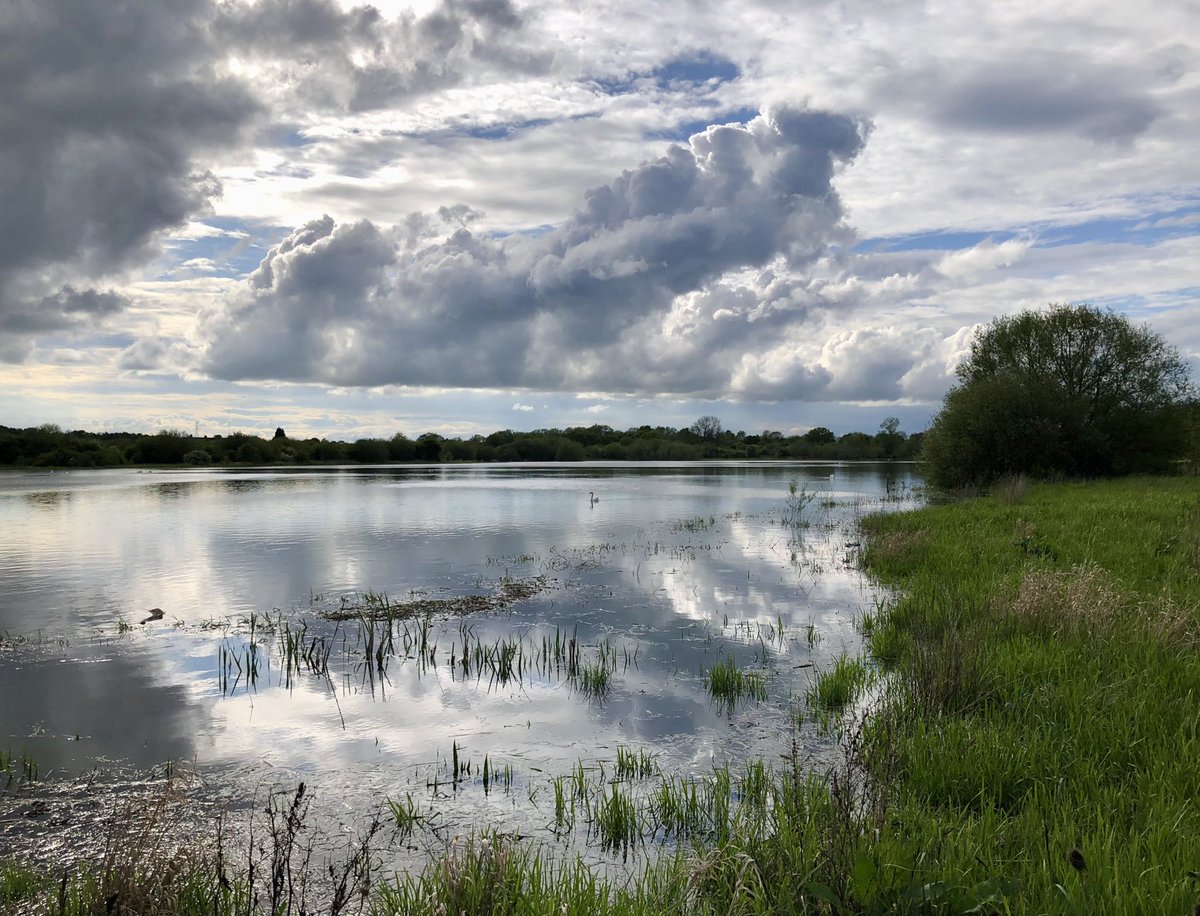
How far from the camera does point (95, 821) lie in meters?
7.38

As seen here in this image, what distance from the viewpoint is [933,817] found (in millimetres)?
6281

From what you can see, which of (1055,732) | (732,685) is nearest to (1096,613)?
(1055,732)

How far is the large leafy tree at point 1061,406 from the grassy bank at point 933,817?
135 ft

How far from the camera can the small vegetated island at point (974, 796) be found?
4.88 m

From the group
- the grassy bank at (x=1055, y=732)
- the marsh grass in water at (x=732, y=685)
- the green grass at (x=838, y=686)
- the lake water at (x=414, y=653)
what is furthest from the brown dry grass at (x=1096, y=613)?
the marsh grass in water at (x=732, y=685)

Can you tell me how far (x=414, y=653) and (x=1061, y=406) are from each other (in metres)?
51.5

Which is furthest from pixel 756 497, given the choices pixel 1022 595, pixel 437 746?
pixel 437 746

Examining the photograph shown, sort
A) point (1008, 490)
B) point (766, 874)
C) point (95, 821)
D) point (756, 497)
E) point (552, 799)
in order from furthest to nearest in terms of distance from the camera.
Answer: point (756, 497) < point (1008, 490) < point (552, 799) < point (95, 821) < point (766, 874)

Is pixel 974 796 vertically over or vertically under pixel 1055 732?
under

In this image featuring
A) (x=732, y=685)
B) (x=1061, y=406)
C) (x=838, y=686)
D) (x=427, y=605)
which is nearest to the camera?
(x=838, y=686)

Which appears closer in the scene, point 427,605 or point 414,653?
point 414,653

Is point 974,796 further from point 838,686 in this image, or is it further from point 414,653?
point 414,653

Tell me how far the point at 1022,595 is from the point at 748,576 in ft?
34.6

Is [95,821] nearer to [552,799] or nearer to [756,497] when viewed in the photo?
[552,799]
